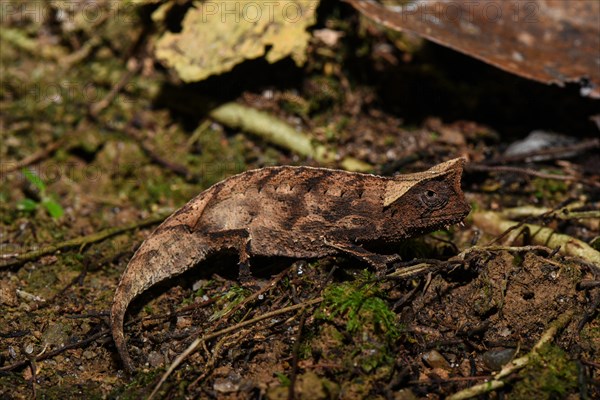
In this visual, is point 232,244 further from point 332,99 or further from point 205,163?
point 332,99

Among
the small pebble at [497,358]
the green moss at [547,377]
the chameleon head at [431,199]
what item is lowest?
the small pebble at [497,358]

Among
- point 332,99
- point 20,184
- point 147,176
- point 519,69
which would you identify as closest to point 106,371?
point 147,176

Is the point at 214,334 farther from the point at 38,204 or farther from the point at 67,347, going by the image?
the point at 38,204

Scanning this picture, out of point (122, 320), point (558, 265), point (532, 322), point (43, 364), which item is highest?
point (558, 265)

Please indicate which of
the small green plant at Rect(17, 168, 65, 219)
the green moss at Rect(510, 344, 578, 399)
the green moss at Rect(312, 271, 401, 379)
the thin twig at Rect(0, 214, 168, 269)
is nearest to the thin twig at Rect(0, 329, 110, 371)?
the thin twig at Rect(0, 214, 168, 269)

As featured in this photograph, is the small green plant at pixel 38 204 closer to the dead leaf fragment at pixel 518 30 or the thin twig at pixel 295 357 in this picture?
the thin twig at pixel 295 357

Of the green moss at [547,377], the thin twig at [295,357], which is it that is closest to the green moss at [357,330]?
the thin twig at [295,357]

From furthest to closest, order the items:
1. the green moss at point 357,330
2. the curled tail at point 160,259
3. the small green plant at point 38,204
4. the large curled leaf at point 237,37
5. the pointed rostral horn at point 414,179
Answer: the large curled leaf at point 237,37 < the small green plant at point 38,204 < the curled tail at point 160,259 < the pointed rostral horn at point 414,179 < the green moss at point 357,330
